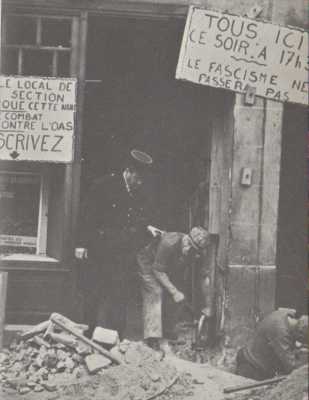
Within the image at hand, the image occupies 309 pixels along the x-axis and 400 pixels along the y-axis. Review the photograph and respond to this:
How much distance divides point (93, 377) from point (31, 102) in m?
2.25

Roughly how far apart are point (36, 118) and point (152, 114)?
1021 mm

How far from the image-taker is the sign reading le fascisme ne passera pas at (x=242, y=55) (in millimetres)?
5639

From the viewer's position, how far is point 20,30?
5961 mm

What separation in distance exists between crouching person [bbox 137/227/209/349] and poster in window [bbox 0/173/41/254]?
94 centimetres

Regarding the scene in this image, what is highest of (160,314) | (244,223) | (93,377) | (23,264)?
(244,223)

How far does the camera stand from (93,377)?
17.9ft

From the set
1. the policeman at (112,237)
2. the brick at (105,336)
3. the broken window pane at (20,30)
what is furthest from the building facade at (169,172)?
the brick at (105,336)

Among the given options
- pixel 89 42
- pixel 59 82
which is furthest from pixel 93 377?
pixel 89 42

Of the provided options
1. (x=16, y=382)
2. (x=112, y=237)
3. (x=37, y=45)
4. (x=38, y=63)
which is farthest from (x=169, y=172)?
(x=16, y=382)

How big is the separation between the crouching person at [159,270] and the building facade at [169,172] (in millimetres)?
141

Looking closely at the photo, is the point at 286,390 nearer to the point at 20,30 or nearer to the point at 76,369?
the point at 76,369

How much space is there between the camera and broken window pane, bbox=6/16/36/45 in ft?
19.4

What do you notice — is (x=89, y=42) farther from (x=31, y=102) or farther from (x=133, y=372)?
(x=133, y=372)

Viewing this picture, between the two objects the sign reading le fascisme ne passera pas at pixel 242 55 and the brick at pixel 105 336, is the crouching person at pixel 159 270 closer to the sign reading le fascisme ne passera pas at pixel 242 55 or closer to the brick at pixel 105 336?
the brick at pixel 105 336
